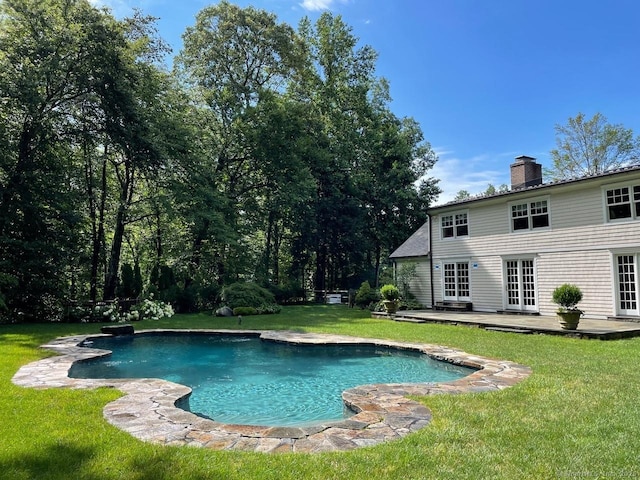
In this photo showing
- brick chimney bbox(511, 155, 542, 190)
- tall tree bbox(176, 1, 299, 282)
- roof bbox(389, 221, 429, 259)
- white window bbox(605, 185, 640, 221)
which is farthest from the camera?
tall tree bbox(176, 1, 299, 282)

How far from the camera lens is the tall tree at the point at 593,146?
32.5m

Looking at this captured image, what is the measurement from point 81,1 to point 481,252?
19550 millimetres

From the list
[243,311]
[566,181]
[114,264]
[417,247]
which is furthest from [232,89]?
[566,181]

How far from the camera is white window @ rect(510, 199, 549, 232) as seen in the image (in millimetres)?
15375

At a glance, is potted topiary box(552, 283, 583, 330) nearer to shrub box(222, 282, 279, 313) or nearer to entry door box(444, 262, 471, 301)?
entry door box(444, 262, 471, 301)

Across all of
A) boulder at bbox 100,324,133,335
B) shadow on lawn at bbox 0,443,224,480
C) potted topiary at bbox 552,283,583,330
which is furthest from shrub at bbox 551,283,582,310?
boulder at bbox 100,324,133,335

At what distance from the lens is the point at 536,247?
15492mm

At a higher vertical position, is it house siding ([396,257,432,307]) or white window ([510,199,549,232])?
white window ([510,199,549,232])

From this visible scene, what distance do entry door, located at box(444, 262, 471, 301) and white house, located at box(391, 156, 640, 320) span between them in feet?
0.14

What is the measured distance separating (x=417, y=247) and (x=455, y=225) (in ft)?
9.52

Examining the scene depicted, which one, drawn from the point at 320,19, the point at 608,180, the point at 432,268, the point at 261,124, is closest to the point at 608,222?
the point at 608,180

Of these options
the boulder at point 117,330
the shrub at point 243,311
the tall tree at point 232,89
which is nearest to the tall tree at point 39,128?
the boulder at point 117,330

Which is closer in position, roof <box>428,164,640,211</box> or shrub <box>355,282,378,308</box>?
roof <box>428,164,640,211</box>

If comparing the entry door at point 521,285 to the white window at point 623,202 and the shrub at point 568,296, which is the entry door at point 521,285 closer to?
the white window at point 623,202
